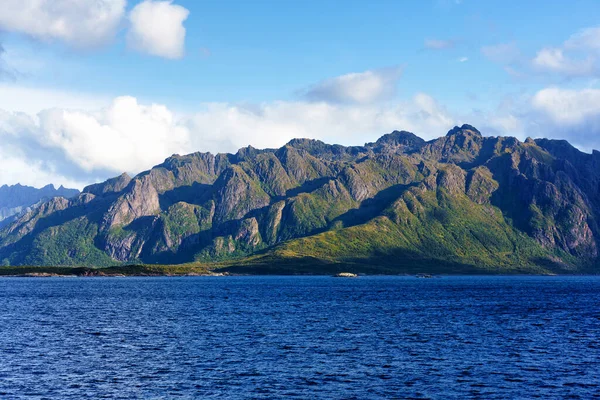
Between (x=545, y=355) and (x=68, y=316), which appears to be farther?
(x=68, y=316)

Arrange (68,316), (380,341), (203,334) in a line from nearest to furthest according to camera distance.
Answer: (380,341), (203,334), (68,316)

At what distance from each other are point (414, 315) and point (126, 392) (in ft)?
278

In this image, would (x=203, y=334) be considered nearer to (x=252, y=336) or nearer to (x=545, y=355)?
(x=252, y=336)

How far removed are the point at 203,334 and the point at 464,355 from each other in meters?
42.1

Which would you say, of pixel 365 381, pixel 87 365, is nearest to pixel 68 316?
pixel 87 365

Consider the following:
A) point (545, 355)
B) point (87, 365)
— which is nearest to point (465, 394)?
point (545, 355)

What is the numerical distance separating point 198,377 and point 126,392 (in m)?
9.06

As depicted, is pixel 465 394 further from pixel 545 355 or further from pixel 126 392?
pixel 126 392

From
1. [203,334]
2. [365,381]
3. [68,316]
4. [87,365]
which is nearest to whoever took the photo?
[365,381]

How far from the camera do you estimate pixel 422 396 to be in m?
57.5

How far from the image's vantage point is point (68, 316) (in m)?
130

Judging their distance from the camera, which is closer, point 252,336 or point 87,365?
point 87,365

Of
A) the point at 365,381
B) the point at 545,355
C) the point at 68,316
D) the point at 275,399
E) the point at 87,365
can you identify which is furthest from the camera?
the point at 68,316

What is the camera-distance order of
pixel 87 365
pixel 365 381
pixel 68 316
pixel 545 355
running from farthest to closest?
pixel 68 316
pixel 545 355
pixel 87 365
pixel 365 381
